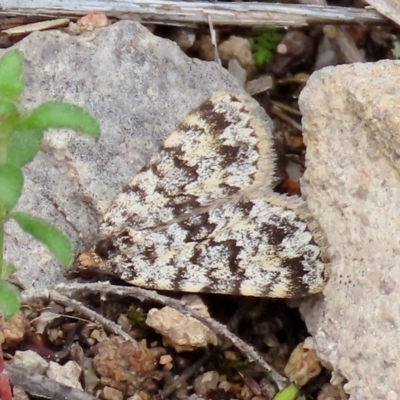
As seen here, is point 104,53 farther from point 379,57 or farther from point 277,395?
point 277,395

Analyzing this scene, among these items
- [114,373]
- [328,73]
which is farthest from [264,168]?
[114,373]

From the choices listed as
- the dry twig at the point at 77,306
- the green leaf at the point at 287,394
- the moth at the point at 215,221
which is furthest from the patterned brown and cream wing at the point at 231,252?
the green leaf at the point at 287,394

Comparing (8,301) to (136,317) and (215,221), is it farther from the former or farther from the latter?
(215,221)

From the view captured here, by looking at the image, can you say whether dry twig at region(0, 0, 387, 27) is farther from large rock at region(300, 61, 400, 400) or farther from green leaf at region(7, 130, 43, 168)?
green leaf at region(7, 130, 43, 168)

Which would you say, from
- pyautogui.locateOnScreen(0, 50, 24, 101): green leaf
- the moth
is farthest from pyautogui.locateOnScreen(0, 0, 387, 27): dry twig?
pyautogui.locateOnScreen(0, 50, 24, 101): green leaf

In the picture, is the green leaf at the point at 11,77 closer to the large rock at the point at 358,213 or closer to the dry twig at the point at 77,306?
the dry twig at the point at 77,306

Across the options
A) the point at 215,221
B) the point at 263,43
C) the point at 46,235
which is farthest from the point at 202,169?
the point at 46,235

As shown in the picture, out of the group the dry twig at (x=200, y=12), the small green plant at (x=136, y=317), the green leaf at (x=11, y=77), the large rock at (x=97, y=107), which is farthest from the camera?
the dry twig at (x=200, y=12)
